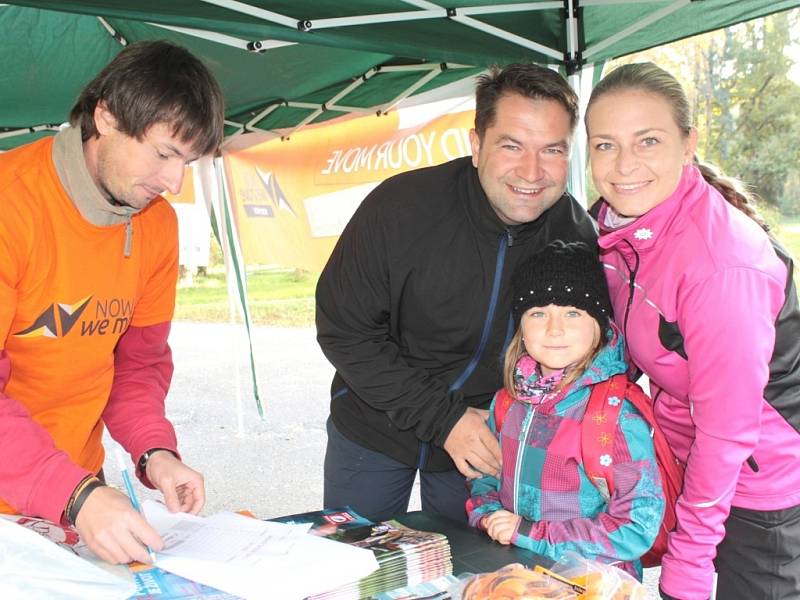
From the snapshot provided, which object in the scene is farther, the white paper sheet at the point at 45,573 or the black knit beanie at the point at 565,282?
the black knit beanie at the point at 565,282

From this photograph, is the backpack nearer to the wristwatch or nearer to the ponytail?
the ponytail

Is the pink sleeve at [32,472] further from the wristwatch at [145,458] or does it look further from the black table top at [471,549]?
the black table top at [471,549]

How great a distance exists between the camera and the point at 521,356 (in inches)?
68.3

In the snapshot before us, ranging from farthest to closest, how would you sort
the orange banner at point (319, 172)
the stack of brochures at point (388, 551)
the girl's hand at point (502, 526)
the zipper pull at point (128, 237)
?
the orange banner at point (319, 172) < the zipper pull at point (128, 237) < the girl's hand at point (502, 526) < the stack of brochures at point (388, 551)

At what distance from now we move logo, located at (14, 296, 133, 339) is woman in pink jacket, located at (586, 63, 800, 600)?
98cm

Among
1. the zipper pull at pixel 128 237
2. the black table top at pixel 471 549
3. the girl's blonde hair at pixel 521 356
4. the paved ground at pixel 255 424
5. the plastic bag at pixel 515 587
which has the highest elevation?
the zipper pull at pixel 128 237

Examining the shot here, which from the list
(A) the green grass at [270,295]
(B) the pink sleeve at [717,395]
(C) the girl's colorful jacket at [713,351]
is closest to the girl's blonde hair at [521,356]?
(C) the girl's colorful jacket at [713,351]

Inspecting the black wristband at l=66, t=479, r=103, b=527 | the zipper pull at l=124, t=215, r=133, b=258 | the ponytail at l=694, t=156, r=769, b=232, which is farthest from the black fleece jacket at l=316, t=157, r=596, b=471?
the black wristband at l=66, t=479, r=103, b=527

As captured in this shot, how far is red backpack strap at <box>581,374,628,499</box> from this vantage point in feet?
4.84

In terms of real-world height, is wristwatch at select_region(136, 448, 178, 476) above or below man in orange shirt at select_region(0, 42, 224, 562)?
below

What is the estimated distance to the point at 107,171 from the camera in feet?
4.67

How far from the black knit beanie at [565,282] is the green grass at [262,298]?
10.5 meters

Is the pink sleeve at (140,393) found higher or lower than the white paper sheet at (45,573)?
higher

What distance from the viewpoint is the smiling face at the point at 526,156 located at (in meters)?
1.80
